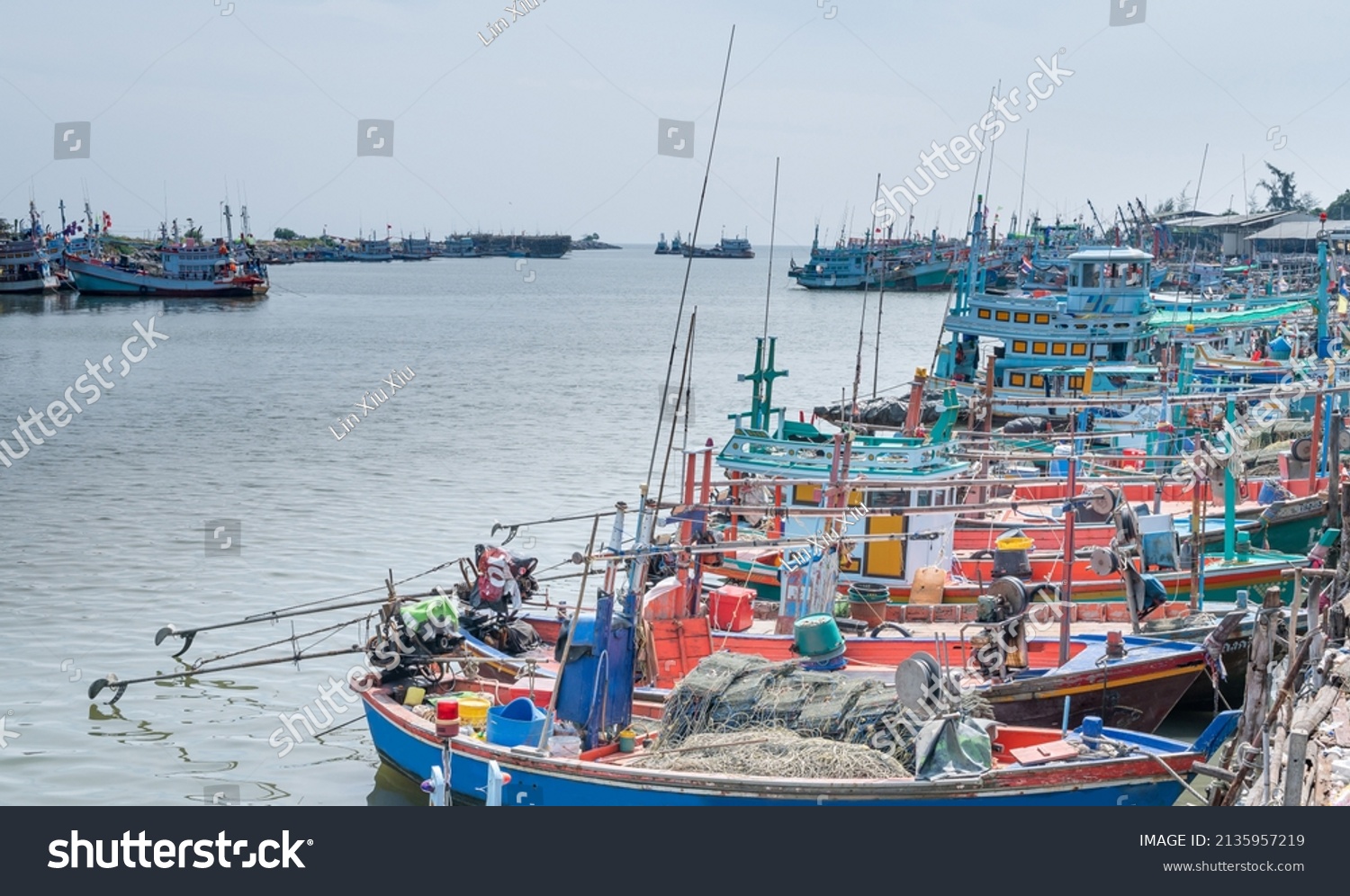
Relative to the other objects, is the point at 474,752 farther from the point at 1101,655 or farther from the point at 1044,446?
the point at 1044,446

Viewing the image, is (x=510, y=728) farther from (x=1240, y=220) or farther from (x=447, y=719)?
(x=1240, y=220)

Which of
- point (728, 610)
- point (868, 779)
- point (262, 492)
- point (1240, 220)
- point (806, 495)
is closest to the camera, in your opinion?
point (868, 779)

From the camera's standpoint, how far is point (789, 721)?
11.2 meters

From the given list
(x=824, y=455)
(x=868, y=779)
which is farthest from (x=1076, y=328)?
(x=868, y=779)

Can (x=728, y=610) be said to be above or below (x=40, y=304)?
above

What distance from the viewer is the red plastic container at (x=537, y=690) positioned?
13.0 m

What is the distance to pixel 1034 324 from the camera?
3484cm

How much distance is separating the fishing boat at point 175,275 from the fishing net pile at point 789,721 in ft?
286

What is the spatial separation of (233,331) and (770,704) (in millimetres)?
65580

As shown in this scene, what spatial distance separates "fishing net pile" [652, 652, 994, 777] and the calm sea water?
138 inches

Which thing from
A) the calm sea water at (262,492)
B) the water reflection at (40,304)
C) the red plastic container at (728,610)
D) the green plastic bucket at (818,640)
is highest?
the green plastic bucket at (818,640)

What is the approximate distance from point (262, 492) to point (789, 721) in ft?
62.8

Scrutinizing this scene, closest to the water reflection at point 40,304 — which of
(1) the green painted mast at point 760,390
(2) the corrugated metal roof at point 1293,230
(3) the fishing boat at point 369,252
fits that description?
(1) the green painted mast at point 760,390

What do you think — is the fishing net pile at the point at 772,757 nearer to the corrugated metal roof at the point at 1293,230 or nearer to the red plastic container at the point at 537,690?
the red plastic container at the point at 537,690
